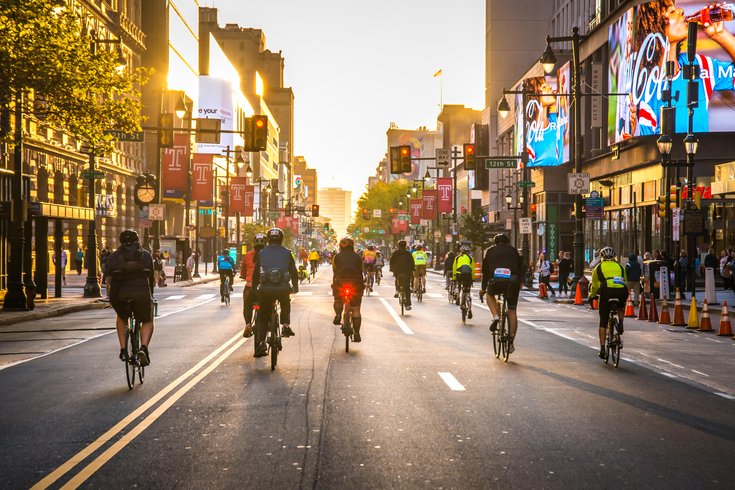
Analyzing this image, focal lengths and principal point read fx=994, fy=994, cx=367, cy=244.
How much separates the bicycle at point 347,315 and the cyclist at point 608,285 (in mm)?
4023

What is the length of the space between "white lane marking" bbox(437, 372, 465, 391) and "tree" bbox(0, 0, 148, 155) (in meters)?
12.4

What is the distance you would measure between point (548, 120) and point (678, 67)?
67.1 ft

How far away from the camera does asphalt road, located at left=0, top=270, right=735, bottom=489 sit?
24.0 ft

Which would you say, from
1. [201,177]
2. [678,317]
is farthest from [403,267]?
[201,177]

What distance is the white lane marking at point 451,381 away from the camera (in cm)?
1199

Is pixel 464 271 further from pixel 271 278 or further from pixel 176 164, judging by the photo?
pixel 176 164

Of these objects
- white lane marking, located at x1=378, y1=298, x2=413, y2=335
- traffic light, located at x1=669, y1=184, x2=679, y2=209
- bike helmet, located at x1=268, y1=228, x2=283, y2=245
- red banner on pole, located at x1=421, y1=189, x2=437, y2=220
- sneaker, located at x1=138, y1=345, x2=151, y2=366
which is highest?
red banner on pole, located at x1=421, y1=189, x2=437, y2=220

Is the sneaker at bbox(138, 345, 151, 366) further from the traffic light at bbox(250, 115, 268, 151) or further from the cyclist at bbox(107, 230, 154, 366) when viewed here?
the traffic light at bbox(250, 115, 268, 151)

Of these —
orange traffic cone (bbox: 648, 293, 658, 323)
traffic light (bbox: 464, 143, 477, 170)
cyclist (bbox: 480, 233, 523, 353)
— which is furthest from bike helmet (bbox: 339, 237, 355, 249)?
traffic light (bbox: 464, 143, 477, 170)

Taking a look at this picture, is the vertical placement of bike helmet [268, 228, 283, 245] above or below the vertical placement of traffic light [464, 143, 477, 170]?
below

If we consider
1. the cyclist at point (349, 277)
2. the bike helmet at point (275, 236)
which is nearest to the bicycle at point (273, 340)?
the bike helmet at point (275, 236)

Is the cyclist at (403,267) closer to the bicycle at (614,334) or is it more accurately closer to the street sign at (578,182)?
the street sign at (578,182)

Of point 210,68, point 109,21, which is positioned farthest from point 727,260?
point 210,68

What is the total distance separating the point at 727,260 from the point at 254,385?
102 ft
